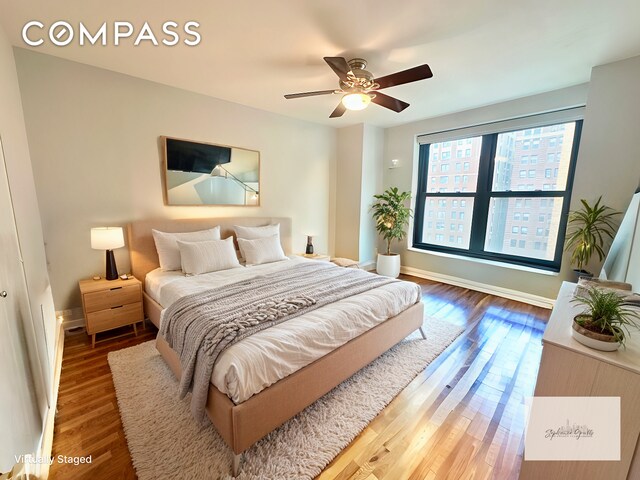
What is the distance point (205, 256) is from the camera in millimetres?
2758

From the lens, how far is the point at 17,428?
109 cm

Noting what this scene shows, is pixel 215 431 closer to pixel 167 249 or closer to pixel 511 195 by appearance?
pixel 167 249

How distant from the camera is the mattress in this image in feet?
4.45

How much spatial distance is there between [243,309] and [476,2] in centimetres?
256

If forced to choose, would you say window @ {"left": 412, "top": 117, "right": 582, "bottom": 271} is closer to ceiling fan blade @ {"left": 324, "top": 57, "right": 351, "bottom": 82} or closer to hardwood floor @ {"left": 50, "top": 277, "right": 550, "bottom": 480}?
hardwood floor @ {"left": 50, "top": 277, "right": 550, "bottom": 480}

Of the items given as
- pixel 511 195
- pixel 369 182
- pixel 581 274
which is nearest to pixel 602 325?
pixel 581 274

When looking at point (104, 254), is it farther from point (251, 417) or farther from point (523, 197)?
point (523, 197)

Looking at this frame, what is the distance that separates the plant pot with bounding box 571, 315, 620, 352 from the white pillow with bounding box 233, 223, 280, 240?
3.06m

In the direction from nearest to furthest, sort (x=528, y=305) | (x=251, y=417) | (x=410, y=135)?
(x=251, y=417)
(x=528, y=305)
(x=410, y=135)

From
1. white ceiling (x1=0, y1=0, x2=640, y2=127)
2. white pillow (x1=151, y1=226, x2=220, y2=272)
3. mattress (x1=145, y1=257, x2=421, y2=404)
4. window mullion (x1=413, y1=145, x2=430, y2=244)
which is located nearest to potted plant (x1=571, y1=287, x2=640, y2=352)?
mattress (x1=145, y1=257, x2=421, y2=404)

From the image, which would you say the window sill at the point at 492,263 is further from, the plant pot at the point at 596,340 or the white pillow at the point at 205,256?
the white pillow at the point at 205,256

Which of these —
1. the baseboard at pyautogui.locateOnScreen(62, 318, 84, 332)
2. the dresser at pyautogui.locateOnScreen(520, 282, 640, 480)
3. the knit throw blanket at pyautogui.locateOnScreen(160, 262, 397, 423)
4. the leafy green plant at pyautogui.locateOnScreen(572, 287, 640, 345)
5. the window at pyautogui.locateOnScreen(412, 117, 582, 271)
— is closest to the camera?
the dresser at pyautogui.locateOnScreen(520, 282, 640, 480)

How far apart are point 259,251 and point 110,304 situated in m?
1.53

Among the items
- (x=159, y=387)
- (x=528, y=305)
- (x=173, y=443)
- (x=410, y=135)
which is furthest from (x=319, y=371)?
(x=410, y=135)
